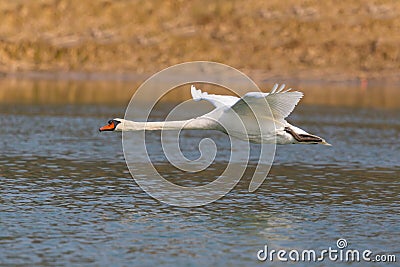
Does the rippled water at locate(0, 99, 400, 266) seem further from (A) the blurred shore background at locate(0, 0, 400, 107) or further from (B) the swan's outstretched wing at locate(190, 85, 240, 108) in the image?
(A) the blurred shore background at locate(0, 0, 400, 107)

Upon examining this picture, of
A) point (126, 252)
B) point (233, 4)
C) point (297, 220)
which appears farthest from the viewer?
point (233, 4)

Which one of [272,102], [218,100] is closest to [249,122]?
[272,102]

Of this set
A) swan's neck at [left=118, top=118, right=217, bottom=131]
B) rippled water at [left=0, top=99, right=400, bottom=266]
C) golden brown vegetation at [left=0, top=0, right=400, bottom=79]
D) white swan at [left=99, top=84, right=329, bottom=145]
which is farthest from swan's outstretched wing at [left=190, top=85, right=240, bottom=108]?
golden brown vegetation at [left=0, top=0, right=400, bottom=79]

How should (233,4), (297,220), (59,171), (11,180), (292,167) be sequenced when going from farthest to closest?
(233,4) → (292,167) → (59,171) → (11,180) → (297,220)

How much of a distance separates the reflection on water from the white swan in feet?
6.70

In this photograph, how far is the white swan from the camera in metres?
20.6

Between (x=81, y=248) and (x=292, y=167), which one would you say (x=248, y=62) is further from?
(x=81, y=248)

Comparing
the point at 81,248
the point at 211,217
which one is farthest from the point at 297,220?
the point at 81,248

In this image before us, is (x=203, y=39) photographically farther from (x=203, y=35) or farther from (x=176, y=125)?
(x=176, y=125)

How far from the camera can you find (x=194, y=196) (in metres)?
25.5

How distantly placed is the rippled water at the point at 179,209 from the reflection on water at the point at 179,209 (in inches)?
1.0

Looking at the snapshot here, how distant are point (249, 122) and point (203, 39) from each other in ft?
231

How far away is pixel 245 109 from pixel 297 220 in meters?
3.32

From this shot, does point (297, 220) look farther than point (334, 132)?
No
